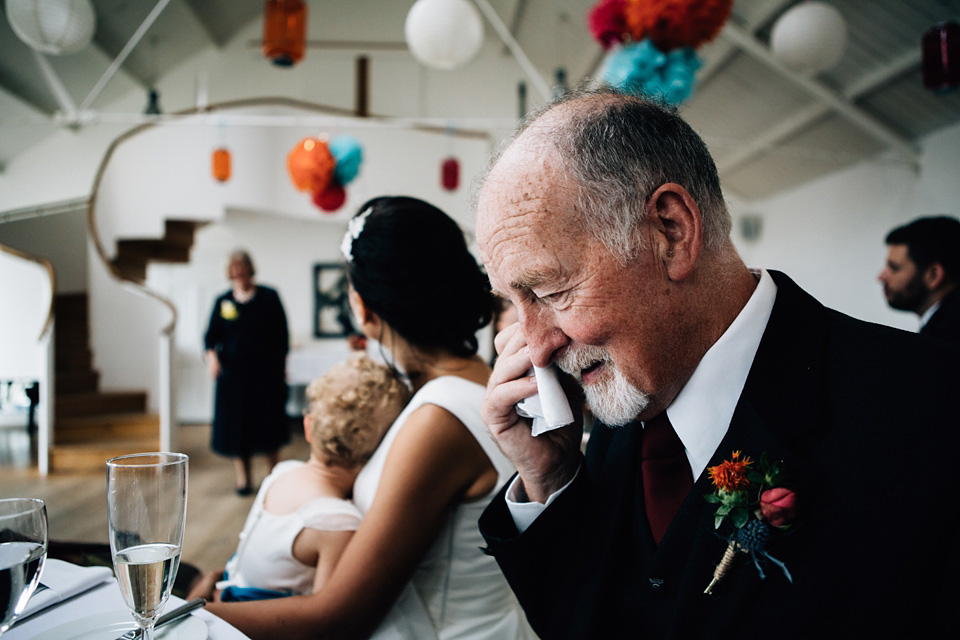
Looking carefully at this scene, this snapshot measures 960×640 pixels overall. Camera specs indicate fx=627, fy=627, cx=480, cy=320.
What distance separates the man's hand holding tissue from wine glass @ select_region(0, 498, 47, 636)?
595 millimetres

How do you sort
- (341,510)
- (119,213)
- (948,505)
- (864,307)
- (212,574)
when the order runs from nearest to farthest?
(948,505) < (341,510) < (212,574) < (864,307) < (119,213)

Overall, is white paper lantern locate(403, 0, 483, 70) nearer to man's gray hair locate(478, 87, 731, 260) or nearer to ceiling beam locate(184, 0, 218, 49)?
man's gray hair locate(478, 87, 731, 260)

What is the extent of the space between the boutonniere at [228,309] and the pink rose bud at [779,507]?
4.99 meters

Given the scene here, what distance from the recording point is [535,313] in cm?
89

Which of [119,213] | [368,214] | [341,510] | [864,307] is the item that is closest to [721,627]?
[341,510]

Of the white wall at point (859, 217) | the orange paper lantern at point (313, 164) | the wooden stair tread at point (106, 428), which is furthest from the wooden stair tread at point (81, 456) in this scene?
the white wall at point (859, 217)

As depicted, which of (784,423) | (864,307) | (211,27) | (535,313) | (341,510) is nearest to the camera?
(784,423)

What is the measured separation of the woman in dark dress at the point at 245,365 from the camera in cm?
512

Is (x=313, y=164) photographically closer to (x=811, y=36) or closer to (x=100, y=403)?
(x=811, y=36)

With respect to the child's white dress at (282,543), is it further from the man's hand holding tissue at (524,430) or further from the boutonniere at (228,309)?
the boutonniere at (228,309)

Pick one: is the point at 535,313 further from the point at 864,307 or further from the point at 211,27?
the point at 211,27

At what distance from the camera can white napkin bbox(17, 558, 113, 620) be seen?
2.96 ft

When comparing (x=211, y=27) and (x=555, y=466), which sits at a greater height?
(x=211, y=27)

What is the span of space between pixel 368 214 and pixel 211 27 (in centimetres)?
915
